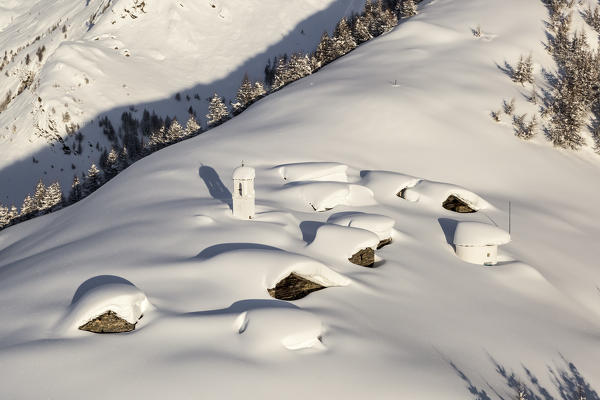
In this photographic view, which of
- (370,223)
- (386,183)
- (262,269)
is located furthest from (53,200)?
(262,269)

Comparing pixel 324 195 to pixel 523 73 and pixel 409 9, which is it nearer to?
pixel 523 73

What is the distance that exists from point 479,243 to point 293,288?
1448 cm

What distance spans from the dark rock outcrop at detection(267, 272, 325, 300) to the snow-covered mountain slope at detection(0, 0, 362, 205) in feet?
310

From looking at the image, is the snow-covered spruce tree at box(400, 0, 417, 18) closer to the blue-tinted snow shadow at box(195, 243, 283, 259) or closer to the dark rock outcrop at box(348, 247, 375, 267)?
the dark rock outcrop at box(348, 247, 375, 267)

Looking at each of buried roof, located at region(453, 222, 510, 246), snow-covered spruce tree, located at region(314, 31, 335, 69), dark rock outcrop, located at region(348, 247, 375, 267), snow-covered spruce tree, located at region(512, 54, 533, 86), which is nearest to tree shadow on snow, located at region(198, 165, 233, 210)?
dark rock outcrop, located at region(348, 247, 375, 267)

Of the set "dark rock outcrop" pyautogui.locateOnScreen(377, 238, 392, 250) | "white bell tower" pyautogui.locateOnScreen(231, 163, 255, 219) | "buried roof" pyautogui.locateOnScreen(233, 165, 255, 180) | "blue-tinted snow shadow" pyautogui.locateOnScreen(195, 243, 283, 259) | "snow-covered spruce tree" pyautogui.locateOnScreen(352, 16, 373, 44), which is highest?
"snow-covered spruce tree" pyautogui.locateOnScreen(352, 16, 373, 44)

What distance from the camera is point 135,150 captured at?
112000 mm

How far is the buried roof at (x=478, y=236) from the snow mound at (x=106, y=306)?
20216mm

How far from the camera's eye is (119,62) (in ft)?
438

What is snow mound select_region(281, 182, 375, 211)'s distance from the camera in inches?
1264

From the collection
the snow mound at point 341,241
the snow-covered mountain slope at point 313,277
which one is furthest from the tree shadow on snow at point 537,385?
the snow mound at point 341,241

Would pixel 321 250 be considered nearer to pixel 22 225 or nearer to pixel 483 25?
pixel 22 225

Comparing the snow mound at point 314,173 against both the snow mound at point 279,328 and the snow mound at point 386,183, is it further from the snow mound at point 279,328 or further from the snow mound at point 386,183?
the snow mound at point 279,328

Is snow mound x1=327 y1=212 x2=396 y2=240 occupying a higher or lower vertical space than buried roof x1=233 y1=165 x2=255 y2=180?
lower
